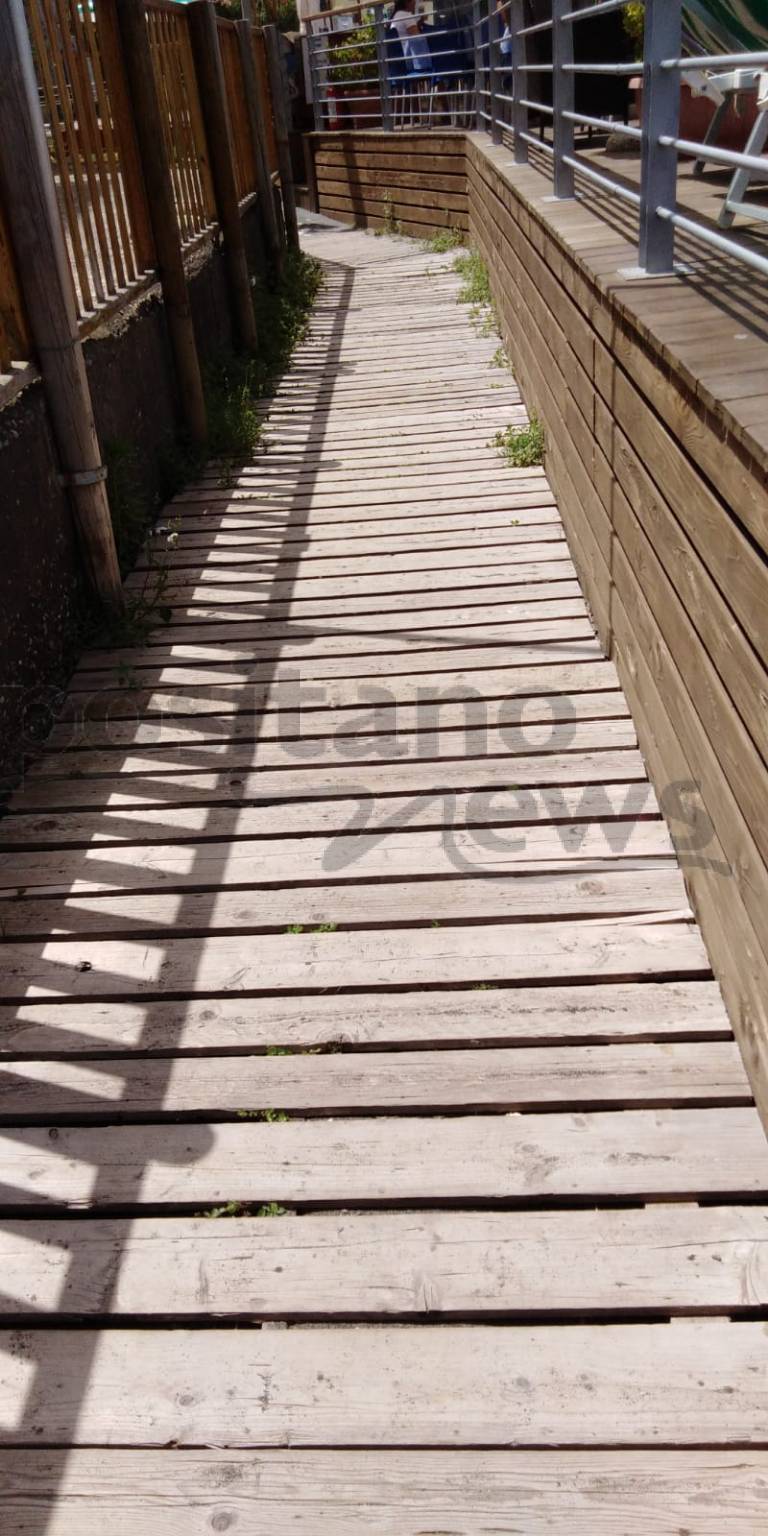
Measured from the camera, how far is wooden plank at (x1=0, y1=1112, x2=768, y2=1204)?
1961 mm

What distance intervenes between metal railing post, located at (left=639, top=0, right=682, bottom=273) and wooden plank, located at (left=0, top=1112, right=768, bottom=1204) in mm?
1886

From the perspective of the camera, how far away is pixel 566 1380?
169 centimetres

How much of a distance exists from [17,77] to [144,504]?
1.75m

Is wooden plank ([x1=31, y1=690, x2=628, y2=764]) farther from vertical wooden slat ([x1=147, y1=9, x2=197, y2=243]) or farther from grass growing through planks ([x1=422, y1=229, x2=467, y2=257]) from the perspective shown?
grass growing through planks ([x1=422, y1=229, x2=467, y2=257])

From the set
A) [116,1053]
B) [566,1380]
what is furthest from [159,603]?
[566,1380]

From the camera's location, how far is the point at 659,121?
268 cm

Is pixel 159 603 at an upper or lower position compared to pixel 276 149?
lower

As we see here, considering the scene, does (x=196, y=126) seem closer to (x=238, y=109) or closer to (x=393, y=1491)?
(x=238, y=109)

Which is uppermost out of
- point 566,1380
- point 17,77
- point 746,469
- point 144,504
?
Answer: point 17,77

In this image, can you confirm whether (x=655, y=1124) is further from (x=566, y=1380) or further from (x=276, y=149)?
(x=276, y=149)

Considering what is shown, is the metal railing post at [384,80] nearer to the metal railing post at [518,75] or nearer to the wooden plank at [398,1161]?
the metal railing post at [518,75]

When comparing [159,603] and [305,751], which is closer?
[305,751]

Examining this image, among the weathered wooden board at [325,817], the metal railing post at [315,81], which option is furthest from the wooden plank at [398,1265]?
the metal railing post at [315,81]

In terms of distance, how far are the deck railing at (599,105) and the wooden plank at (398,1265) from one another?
1416 mm
